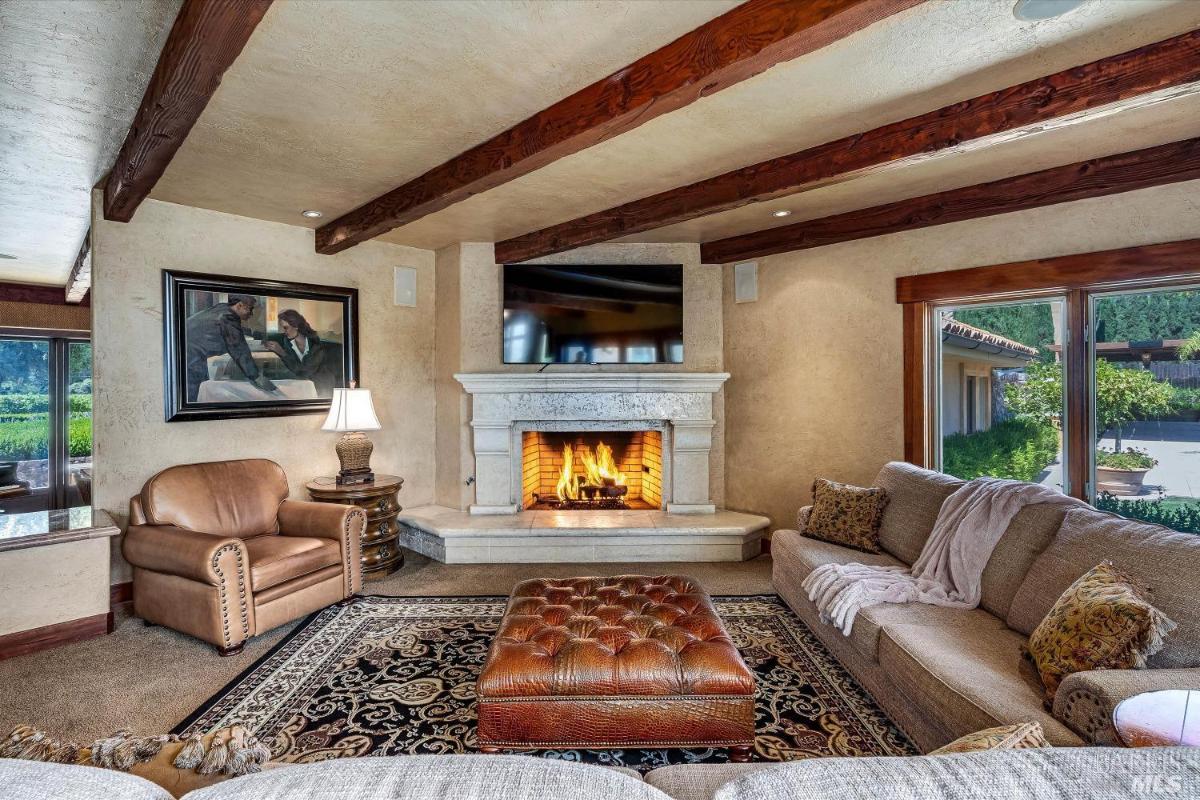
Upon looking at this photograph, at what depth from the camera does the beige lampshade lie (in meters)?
3.91

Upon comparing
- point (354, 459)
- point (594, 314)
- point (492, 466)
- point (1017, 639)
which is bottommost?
point (1017, 639)

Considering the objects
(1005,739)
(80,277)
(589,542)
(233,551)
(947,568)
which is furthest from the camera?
(80,277)

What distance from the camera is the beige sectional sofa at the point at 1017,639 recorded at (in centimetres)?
149

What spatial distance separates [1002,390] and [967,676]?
2.45m

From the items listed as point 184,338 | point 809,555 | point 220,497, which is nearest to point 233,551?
point 220,497

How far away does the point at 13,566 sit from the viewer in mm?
2781

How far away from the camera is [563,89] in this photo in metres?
2.26

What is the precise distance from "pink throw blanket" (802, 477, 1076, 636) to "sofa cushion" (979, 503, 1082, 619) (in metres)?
0.03

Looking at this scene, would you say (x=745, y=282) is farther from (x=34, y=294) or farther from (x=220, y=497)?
(x=34, y=294)

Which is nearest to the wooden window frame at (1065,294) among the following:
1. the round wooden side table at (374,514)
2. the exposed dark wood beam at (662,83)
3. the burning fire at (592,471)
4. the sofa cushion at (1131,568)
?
the sofa cushion at (1131,568)

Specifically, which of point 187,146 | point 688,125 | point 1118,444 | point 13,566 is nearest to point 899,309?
point 1118,444

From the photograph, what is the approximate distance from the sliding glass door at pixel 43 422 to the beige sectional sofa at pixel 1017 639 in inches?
263

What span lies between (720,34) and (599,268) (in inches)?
109

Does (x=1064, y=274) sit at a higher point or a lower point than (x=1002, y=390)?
higher
